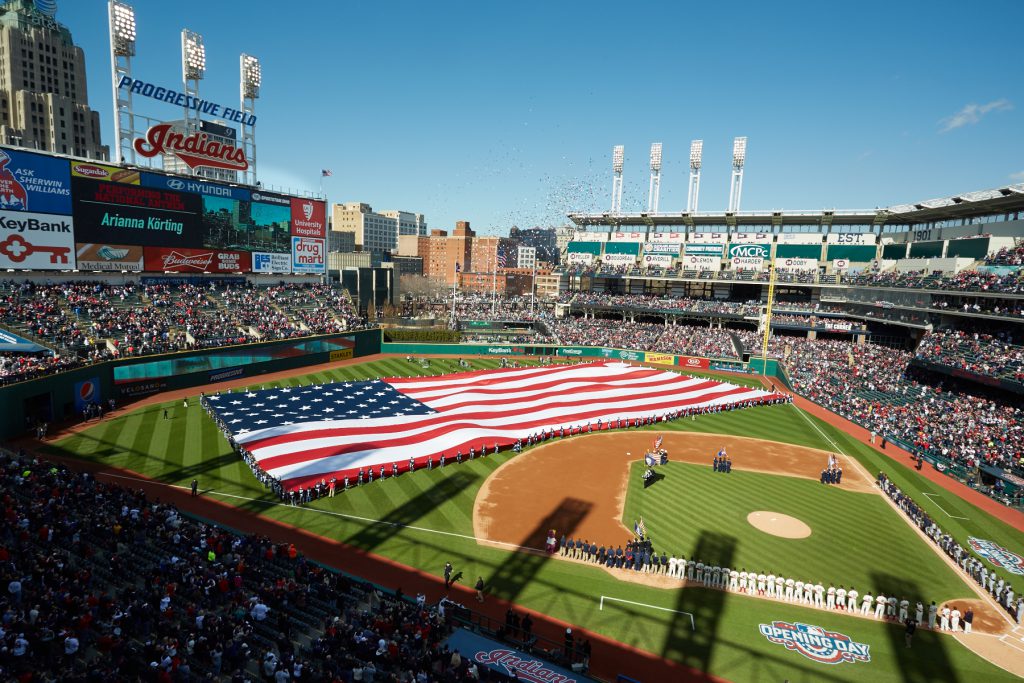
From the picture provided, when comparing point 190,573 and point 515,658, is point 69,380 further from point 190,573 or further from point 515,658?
point 515,658

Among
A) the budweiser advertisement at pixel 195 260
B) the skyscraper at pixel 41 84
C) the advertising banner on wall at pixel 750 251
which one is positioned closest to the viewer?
the budweiser advertisement at pixel 195 260

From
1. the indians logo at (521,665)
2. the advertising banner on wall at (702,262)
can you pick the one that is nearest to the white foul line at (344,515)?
the indians logo at (521,665)

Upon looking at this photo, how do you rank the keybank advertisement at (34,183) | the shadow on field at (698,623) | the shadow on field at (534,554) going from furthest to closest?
the keybank advertisement at (34,183), the shadow on field at (534,554), the shadow on field at (698,623)

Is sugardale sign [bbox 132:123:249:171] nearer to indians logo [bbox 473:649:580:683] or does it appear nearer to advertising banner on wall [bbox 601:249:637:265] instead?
indians logo [bbox 473:649:580:683]

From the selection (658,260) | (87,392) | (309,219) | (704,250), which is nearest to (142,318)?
(87,392)

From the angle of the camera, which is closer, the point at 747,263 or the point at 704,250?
the point at 747,263

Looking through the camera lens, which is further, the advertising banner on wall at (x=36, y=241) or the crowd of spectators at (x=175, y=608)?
the advertising banner on wall at (x=36, y=241)

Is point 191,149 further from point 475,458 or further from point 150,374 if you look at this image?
point 475,458

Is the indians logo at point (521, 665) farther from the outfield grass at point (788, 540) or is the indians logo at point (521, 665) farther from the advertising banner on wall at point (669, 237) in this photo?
the advertising banner on wall at point (669, 237)
